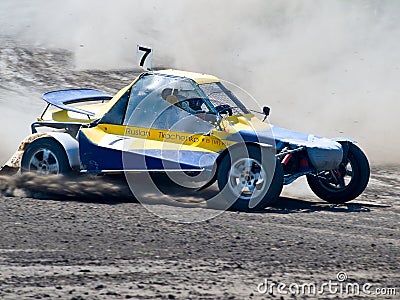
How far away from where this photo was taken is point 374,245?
739cm

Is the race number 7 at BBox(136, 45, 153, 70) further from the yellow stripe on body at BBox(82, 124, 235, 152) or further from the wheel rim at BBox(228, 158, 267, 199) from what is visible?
the wheel rim at BBox(228, 158, 267, 199)

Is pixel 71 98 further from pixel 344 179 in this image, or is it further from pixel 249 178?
pixel 344 179

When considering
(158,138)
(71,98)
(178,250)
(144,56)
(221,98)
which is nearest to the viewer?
(178,250)

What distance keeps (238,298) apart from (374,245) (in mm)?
2068

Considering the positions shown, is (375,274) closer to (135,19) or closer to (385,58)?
(385,58)

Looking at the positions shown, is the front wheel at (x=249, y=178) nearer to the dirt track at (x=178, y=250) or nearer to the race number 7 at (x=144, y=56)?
the dirt track at (x=178, y=250)

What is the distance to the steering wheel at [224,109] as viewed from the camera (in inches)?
369

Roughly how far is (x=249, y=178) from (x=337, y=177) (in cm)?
128

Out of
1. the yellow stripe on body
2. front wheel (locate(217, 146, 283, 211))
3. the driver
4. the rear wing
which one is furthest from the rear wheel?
front wheel (locate(217, 146, 283, 211))

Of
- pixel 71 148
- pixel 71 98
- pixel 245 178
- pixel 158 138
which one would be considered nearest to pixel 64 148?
pixel 71 148

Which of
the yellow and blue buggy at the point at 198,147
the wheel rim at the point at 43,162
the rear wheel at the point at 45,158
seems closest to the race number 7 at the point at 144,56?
the yellow and blue buggy at the point at 198,147

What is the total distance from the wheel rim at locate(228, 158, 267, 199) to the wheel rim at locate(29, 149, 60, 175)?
2079 millimetres

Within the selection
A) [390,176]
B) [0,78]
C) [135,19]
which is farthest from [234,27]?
[390,176]

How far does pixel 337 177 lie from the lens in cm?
951
